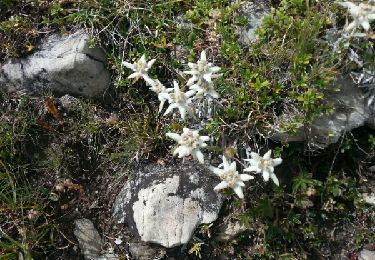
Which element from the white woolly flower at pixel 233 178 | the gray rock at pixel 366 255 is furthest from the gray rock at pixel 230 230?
the gray rock at pixel 366 255

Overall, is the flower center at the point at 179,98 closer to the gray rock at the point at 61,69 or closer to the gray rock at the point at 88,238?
the gray rock at the point at 61,69

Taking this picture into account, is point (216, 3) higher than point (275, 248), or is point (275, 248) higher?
point (216, 3)

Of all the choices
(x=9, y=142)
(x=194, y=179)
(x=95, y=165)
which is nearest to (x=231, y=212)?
(x=194, y=179)

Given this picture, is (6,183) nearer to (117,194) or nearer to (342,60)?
(117,194)

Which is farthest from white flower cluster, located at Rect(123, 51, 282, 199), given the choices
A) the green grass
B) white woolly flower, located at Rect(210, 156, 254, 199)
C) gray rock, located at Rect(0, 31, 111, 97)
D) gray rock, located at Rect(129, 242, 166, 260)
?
gray rock, located at Rect(129, 242, 166, 260)

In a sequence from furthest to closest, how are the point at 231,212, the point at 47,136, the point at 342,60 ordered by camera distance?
the point at 47,136
the point at 231,212
the point at 342,60

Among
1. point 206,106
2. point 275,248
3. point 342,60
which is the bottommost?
point 275,248

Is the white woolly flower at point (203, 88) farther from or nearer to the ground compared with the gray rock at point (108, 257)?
farther from the ground
